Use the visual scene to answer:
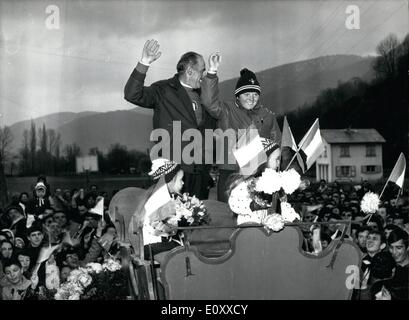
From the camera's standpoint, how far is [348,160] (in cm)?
849

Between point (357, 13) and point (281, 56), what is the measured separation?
1311mm

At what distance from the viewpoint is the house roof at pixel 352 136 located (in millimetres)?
8770

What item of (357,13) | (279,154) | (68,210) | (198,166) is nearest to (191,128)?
(198,166)

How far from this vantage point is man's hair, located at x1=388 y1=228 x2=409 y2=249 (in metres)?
5.78

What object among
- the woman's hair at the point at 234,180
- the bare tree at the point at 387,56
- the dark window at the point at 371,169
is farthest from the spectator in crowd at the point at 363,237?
the bare tree at the point at 387,56

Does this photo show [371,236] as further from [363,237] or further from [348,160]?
[348,160]

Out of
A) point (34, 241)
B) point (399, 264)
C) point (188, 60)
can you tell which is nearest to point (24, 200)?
point (34, 241)

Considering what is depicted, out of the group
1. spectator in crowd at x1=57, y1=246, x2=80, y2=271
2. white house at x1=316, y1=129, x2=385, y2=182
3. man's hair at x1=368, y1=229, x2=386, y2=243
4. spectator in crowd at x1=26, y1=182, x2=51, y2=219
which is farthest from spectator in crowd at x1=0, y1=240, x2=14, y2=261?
white house at x1=316, y1=129, x2=385, y2=182

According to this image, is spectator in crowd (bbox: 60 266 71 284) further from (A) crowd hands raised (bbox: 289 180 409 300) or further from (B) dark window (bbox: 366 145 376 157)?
(B) dark window (bbox: 366 145 376 157)

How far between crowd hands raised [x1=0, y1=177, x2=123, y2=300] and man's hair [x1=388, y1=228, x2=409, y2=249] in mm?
2785

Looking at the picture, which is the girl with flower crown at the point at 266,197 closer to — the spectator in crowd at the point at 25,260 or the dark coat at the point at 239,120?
the dark coat at the point at 239,120

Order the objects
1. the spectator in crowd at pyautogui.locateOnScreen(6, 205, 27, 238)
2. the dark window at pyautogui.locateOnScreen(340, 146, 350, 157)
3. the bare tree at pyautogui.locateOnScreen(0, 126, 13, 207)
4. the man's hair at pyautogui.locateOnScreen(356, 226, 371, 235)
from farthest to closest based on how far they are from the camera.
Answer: the dark window at pyautogui.locateOnScreen(340, 146, 350, 157)
the bare tree at pyautogui.locateOnScreen(0, 126, 13, 207)
the spectator in crowd at pyautogui.locateOnScreen(6, 205, 27, 238)
the man's hair at pyautogui.locateOnScreen(356, 226, 371, 235)

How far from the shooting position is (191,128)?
4.35m

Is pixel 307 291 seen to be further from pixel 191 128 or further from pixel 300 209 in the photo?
pixel 191 128
